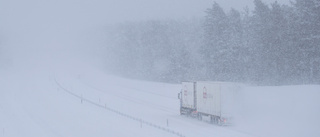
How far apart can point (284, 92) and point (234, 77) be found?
19.1m

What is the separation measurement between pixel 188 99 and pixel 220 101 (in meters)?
5.55

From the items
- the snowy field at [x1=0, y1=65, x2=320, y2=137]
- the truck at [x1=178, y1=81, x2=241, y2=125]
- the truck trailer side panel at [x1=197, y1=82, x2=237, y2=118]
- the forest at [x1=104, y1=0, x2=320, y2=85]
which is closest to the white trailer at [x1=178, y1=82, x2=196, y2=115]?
the truck at [x1=178, y1=81, x2=241, y2=125]

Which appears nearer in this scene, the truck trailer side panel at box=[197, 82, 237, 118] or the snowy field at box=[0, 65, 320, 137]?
the snowy field at box=[0, 65, 320, 137]

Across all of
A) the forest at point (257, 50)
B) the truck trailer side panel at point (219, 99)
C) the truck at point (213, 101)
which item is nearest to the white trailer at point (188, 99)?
the truck at point (213, 101)

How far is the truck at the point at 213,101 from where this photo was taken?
25.9 meters

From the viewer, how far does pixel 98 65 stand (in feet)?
368

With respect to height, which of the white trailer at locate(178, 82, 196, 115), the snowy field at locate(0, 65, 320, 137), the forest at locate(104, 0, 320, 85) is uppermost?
the forest at locate(104, 0, 320, 85)

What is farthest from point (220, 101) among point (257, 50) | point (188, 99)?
point (257, 50)

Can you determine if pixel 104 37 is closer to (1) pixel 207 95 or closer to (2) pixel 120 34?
(2) pixel 120 34

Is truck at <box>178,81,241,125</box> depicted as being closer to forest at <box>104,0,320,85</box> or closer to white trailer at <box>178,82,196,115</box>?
white trailer at <box>178,82,196,115</box>

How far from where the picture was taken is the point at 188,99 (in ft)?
102

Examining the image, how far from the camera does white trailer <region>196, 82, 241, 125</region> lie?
25906mm

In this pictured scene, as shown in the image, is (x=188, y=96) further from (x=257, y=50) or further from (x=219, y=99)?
(x=257, y=50)

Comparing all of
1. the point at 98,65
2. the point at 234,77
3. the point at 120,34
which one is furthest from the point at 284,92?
the point at 98,65
